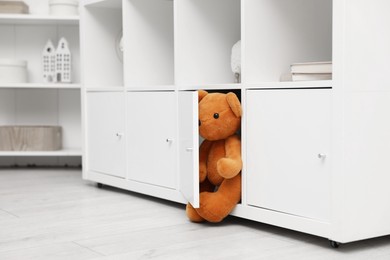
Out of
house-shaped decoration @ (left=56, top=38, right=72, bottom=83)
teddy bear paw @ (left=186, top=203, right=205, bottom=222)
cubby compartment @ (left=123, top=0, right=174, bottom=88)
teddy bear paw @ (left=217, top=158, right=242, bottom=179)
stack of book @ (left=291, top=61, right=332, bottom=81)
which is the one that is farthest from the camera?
house-shaped decoration @ (left=56, top=38, right=72, bottom=83)

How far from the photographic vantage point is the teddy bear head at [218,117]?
5.94ft

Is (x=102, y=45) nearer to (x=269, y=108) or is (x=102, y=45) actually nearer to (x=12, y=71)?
(x=12, y=71)

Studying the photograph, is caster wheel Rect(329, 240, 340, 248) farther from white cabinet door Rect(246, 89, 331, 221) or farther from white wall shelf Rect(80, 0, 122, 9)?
white wall shelf Rect(80, 0, 122, 9)

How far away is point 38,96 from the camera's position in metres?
3.25

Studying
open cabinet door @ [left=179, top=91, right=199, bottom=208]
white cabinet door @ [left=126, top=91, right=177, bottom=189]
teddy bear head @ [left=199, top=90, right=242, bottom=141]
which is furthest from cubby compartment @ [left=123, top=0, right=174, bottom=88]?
teddy bear head @ [left=199, top=90, right=242, bottom=141]

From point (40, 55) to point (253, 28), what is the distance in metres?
1.74

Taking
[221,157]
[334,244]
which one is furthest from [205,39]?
[334,244]

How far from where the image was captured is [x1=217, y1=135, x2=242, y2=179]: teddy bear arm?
1.75m

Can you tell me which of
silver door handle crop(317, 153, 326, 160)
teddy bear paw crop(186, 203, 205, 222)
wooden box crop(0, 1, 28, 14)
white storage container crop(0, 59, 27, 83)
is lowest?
teddy bear paw crop(186, 203, 205, 222)

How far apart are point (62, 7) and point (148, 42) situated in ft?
2.64

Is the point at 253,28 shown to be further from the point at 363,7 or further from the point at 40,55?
the point at 40,55

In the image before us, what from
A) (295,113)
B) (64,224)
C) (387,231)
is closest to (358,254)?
(387,231)

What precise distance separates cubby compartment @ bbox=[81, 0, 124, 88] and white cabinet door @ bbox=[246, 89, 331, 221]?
1.00 metres

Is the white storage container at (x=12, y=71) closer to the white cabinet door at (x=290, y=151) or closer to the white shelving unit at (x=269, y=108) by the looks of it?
the white shelving unit at (x=269, y=108)
